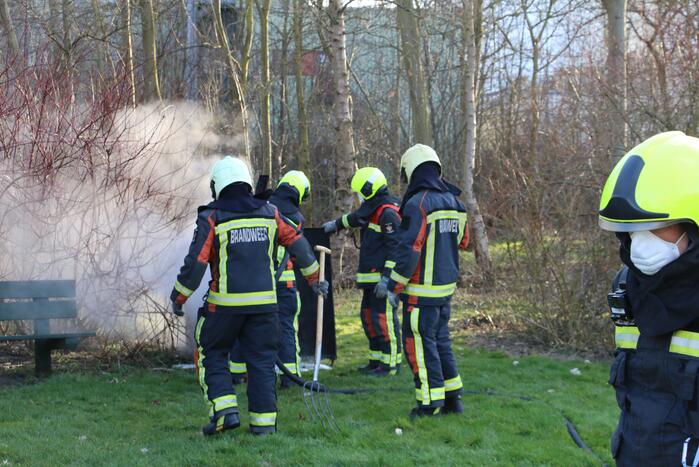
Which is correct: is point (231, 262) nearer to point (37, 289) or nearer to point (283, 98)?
point (37, 289)

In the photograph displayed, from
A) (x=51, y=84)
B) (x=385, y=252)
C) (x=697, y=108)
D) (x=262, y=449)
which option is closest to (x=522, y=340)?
(x=385, y=252)

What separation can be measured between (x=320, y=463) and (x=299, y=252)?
175 centimetres

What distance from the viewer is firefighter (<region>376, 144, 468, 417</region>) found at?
6.19 m

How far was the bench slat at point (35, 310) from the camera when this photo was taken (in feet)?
24.5

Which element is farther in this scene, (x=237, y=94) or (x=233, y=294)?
(x=237, y=94)

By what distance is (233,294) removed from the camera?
5652 mm

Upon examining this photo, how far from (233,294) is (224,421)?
91 cm

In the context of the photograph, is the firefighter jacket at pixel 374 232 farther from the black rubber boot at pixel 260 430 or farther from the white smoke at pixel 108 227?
the black rubber boot at pixel 260 430

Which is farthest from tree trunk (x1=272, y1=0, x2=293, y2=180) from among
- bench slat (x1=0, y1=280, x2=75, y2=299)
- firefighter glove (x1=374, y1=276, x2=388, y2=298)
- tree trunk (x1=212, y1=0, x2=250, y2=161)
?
firefighter glove (x1=374, y1=276, x2=388, y2=298)

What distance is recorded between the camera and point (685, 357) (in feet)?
8.72

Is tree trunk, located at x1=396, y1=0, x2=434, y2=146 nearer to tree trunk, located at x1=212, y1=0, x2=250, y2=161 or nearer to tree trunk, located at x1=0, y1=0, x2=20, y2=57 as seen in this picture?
tree trunk, located at x1=212, y1=0, x2=250, y2=161

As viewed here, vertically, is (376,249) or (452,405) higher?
(376,249)

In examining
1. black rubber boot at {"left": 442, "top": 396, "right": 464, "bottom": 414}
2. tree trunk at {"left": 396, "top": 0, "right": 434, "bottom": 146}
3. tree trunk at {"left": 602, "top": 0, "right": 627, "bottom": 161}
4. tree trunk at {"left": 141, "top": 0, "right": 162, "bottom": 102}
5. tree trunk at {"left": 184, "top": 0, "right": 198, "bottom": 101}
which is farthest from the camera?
tree trunk at {"left": 396, "top": 0, "right": 434, "bottom": 146}

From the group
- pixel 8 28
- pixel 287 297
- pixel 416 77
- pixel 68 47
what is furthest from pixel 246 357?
pixel 416 77
